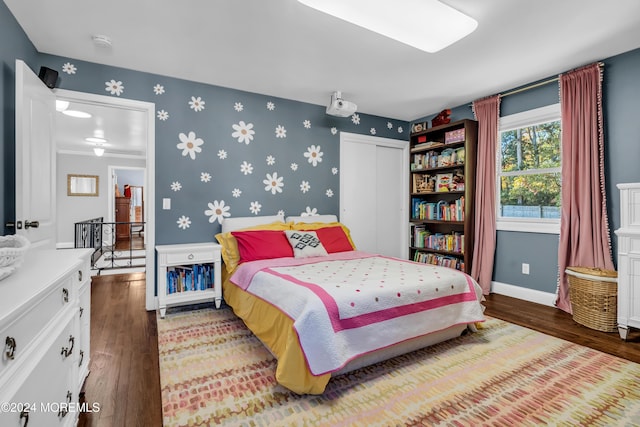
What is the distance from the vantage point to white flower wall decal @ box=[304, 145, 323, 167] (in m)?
4.23

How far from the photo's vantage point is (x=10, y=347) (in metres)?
0.84

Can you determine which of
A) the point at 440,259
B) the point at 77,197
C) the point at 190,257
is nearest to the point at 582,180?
the point at 440,259

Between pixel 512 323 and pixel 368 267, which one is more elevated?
pixel 368 267

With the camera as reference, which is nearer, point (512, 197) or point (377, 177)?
point (512, 197)

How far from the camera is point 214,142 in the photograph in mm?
3623

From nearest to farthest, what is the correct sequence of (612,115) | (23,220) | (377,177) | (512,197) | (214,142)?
(23,220), (612,115), (214,142), (512,197), (377,177)

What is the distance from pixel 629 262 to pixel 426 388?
2.01m

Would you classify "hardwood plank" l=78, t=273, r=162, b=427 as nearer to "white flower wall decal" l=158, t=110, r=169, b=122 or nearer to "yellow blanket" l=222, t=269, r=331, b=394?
"yellow blanket" l=222, t=269, r=331, b=394

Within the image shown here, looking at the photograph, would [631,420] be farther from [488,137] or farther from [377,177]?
[377,177]

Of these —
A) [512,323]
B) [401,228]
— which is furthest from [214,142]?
[512,323]

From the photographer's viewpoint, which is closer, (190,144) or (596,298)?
(596,298)

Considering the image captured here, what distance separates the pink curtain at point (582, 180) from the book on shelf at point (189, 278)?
363 cm

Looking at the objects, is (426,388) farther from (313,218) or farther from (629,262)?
(313,218)

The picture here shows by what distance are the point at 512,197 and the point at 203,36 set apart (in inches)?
148
